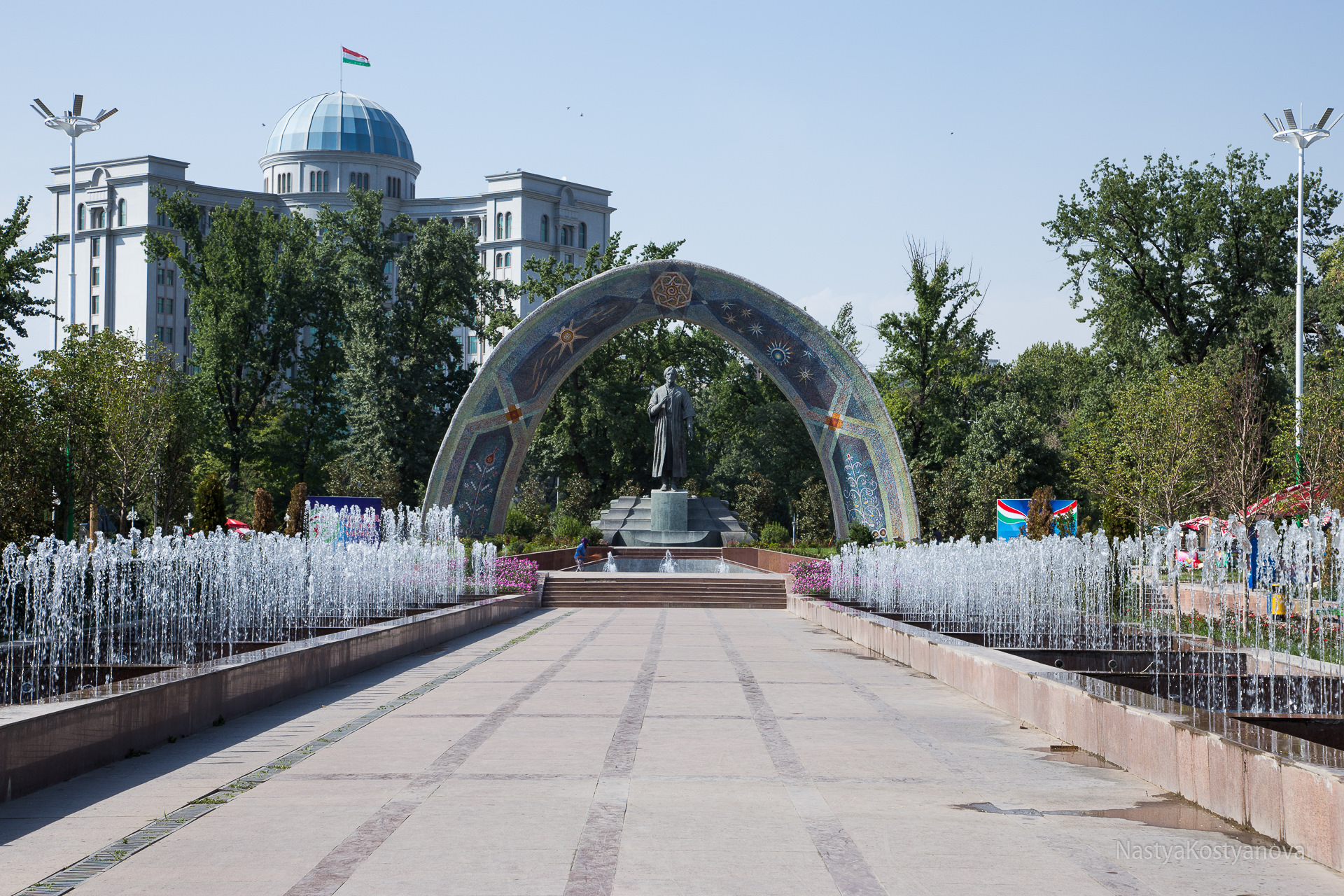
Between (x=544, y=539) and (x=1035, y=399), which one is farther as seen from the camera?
(x=1035, y=399)

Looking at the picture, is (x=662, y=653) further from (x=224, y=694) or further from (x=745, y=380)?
(x=745, y=380)

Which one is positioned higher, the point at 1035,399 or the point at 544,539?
the point at 1035,399

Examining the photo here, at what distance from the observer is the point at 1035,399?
179 feet

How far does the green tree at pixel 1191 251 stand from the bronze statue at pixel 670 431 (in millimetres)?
14056

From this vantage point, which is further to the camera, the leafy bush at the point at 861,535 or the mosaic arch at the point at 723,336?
the mosaic arch at the point at 723,336

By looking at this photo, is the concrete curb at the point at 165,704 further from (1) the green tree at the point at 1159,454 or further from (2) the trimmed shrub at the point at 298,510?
(2) the trimmed shrub at the point at 298,510

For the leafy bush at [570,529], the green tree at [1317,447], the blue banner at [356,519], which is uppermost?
the green tree at [1317,447]

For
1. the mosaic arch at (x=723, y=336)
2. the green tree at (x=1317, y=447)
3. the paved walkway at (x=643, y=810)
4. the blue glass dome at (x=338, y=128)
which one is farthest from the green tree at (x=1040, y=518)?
the blue glass dome at (x=338, y=128)

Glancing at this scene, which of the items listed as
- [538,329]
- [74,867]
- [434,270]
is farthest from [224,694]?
[434,270]

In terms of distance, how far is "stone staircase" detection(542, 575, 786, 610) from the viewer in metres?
24.5

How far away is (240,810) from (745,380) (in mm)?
45909

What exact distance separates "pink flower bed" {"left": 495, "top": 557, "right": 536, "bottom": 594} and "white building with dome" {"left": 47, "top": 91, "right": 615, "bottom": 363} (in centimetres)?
4946

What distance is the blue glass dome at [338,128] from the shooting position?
3014 inches

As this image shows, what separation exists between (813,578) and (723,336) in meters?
11.7
